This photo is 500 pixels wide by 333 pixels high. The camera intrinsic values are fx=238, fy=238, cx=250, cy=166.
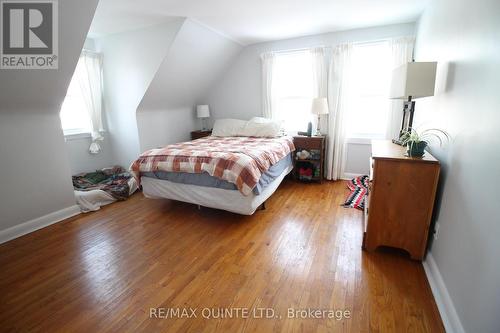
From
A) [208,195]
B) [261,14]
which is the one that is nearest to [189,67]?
[261,14]

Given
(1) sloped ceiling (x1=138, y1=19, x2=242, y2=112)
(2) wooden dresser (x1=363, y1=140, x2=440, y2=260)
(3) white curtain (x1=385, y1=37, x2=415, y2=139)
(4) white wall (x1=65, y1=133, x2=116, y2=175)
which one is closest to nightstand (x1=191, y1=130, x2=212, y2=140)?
(1) sloped ceiling (x1=138, y1=19, x2=242, y2=112)

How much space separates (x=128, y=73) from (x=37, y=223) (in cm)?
228

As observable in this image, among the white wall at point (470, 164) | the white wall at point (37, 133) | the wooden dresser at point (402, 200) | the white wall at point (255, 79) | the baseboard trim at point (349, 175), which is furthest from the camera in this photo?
the baseboard trim at point (349, 175)

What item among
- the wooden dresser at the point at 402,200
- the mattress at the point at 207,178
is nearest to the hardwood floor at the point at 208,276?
the wooden dresser at the point at 402,200

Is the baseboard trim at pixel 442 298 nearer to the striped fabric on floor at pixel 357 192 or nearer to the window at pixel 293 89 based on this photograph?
the striped fabric on floor at pixel 357 192

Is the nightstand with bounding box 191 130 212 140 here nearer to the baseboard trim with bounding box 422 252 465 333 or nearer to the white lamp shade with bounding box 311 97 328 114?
the white lamp shade with bounding box 311 97 328 114

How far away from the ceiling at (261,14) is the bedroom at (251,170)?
4 centimetres

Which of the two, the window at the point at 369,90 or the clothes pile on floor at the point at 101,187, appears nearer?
the clothes pile on floor at the point at 101,187

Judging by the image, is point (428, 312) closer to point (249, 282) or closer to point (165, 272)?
point (249, 282)

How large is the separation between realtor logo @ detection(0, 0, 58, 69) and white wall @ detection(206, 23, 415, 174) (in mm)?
2833

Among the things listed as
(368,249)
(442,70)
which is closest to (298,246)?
(368,249)

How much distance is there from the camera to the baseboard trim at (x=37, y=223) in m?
2.34

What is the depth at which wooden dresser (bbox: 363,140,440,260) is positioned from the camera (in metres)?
1.73

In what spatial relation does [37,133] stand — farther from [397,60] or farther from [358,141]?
[397,60]
